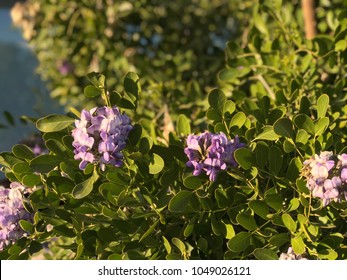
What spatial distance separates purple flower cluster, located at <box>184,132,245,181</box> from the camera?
41.4 inches

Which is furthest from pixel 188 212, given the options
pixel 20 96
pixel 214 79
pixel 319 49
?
pixel 20 96

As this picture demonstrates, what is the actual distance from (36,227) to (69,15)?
5.87 feet

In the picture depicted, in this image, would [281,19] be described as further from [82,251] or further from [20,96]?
[20,96]

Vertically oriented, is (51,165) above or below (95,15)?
below

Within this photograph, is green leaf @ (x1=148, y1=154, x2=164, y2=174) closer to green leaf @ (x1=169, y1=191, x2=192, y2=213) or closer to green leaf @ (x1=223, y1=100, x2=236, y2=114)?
green leaf @ (x1=169, y1=191, x2=192, y2=213)

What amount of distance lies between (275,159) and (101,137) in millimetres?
314

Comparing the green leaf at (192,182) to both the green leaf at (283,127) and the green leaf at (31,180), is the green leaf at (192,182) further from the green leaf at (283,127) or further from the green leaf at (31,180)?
the green leaf at (31,180)

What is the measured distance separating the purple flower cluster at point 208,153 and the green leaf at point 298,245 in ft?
0.59

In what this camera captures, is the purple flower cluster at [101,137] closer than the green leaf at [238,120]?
Yes

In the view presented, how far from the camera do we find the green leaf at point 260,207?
3.60 feet

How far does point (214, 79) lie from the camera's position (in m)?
2.63

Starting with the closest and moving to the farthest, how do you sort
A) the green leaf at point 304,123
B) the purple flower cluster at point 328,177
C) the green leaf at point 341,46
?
1. the purple flower cluster at point 328,177
2. the green leaf at point 304,123
3. the green leaf at point 341,46

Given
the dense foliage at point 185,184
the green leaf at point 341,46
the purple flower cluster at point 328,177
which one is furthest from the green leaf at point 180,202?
the green leaf at point 341,46
